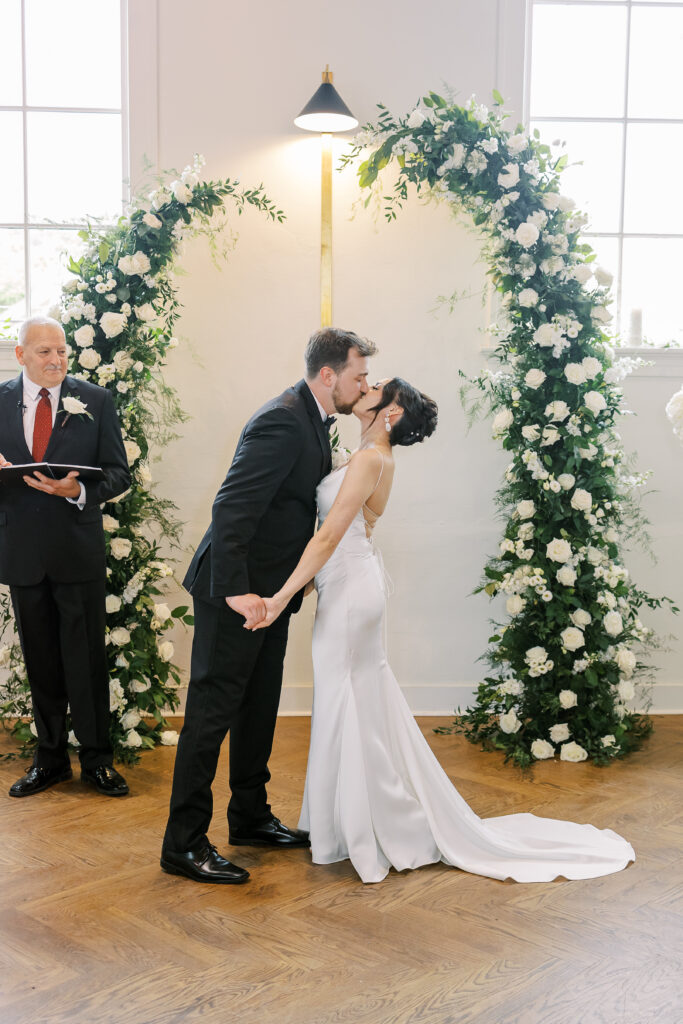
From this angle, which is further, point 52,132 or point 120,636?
point 52,132

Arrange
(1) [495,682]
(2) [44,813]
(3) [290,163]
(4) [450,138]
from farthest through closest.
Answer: (3) [290,163]
(1) [495,682]
(4) [450,138]
(2) [44,813]

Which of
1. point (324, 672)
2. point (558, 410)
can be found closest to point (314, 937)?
point (324, 672)

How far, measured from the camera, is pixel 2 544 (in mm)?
3701

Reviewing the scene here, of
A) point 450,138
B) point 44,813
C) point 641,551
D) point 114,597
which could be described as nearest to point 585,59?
point 450,138

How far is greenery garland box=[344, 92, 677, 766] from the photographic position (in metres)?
4.18

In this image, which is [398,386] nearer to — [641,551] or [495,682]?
[495,682]

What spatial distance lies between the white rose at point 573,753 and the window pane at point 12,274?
3575mm

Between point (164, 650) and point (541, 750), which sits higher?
point (164, 650)

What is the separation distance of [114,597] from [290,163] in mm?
2418

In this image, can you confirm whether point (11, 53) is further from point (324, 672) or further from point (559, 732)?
point (559, 732)

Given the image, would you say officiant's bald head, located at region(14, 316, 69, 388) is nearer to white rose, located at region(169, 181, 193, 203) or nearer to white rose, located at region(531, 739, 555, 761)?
white rose, located at region(169, 181, 193, 203)

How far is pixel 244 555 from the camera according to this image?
288 cm

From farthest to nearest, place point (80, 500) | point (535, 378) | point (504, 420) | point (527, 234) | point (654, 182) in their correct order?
point (654, 182)
point (504, 420)
point (535, 378)
point (527, 234)
point (80, 500)

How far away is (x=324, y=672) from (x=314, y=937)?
2.73ft
